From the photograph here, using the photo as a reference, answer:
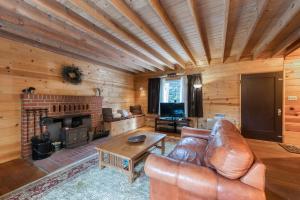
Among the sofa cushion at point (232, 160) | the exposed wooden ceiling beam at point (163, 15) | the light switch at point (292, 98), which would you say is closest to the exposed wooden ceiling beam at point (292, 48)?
the light switch at point (292, 98)

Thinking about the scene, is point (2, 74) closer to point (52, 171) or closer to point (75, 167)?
point (52, 171)

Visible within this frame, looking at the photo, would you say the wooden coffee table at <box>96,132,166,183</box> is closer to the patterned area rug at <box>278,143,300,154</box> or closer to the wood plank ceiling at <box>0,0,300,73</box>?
the wood plank ceiling at <box>0,0,300,73</box>

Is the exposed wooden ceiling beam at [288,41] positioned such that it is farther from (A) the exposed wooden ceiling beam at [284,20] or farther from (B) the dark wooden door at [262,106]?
(B) the dark wooden door at [262,106]

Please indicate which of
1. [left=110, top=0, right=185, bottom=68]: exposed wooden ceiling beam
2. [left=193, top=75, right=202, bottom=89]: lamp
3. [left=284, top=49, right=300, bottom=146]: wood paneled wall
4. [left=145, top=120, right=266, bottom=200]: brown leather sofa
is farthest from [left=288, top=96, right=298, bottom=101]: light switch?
[left=145, top=120, right=266, bottom=200]: brown leather sofa

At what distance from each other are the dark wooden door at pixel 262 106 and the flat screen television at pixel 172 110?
192 cm

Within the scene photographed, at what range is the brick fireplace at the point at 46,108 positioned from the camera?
9.96ft

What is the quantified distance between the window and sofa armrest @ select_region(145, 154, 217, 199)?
14.5 feet

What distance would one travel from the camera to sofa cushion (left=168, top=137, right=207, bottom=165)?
185 centimetres

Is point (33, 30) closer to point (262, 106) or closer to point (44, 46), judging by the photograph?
point (44, 46)

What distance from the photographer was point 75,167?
257 cm

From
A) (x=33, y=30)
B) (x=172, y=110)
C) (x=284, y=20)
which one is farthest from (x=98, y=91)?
(x=284, y=20)

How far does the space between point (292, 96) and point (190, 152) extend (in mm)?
3910

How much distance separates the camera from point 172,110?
537cm

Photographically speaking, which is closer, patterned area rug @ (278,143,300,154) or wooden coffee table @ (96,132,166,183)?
wooden coffee table @ (96,132,166,183)
